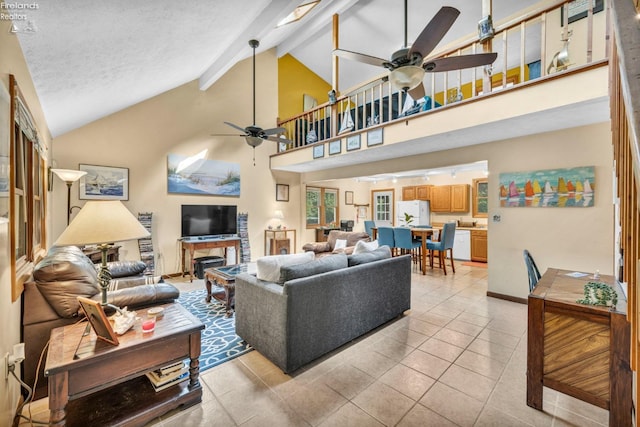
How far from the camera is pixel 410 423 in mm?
1670

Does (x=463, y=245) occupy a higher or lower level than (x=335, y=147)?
lower

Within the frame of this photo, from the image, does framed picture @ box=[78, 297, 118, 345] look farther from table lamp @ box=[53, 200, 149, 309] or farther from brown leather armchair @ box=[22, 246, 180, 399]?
brown leather armchair @ box=[22, 246, 180, 399]

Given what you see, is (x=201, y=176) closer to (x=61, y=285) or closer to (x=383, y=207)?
(x=61, y=285)

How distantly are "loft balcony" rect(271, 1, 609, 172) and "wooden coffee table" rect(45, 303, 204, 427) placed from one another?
289 cm

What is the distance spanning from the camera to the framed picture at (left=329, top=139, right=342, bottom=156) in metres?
4.94

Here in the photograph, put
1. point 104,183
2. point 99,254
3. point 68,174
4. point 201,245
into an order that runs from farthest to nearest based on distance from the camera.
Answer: point 201,245
point 104,183
point 99,254
point 68,174

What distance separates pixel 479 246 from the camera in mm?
6508

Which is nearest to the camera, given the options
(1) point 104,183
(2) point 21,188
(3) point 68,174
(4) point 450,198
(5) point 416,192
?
(2) point 21,188

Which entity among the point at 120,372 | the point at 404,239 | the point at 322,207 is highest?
the point at 322,207

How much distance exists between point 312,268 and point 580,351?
72.0 inches

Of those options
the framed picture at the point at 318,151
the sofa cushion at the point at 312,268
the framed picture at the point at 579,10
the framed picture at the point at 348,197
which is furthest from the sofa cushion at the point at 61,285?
the framed picture at the point at 348,197

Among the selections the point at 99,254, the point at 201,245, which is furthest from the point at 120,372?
the point at 201,245

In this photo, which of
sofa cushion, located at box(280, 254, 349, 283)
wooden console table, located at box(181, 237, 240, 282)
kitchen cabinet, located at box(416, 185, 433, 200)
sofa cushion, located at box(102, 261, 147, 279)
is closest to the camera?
sofa cushion, located at box(280, 254, 349, 283)

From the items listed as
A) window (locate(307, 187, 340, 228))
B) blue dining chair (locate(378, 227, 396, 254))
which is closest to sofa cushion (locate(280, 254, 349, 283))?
blue dining chair (locate(378, 227, 396, 254))
